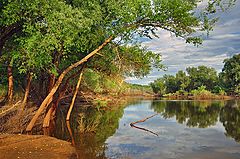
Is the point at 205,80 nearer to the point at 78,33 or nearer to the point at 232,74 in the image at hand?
the point at 232,74

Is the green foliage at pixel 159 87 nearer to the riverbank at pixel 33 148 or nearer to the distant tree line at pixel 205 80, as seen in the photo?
the distant tree line at pixel 205 80

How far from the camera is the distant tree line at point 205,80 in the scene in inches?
3612

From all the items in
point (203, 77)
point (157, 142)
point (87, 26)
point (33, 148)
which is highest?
point (203, 77)

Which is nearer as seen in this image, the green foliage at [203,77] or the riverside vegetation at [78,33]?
the riverside vegetation at [78,33]

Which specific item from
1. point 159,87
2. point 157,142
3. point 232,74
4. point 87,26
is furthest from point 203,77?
point 87,26

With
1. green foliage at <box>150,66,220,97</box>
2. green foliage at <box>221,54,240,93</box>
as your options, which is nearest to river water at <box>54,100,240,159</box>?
green foliage at <box>221,54,240,93</box>

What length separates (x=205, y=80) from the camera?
106 metres

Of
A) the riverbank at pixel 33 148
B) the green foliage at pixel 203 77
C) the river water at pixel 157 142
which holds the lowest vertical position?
the river water at pixel 157 142

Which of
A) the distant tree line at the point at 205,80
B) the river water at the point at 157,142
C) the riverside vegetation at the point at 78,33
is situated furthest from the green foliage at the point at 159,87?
the riverside vegetation at the point at 78,33

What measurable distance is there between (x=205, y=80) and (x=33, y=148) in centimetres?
9899

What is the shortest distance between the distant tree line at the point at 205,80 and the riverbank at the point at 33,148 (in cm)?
8248

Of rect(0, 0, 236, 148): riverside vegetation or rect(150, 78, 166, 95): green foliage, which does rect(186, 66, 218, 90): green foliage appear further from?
rect(0, 0, 236, 148): riverside vegetation

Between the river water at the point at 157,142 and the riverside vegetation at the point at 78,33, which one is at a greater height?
the riverside vegetation at the point at 78,33

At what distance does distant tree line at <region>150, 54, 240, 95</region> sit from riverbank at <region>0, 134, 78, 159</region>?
82.5 metres
